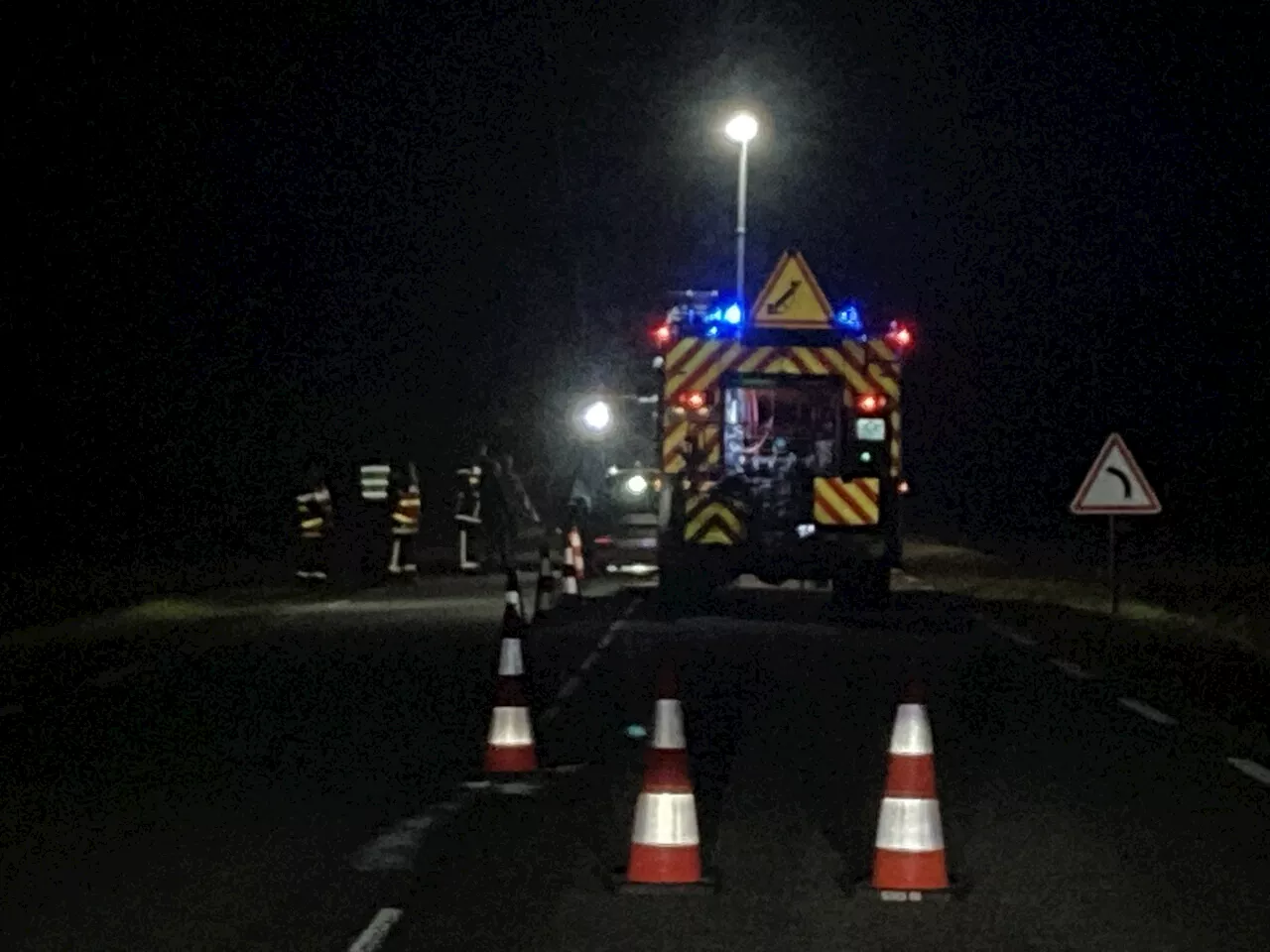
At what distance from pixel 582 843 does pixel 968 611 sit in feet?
61.4

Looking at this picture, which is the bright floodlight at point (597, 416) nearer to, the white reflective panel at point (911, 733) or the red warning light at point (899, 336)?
the red warning light at point (899, 336)

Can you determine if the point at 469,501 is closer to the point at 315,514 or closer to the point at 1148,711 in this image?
the point at 315,514

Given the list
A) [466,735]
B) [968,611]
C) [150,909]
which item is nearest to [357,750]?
[466,735]

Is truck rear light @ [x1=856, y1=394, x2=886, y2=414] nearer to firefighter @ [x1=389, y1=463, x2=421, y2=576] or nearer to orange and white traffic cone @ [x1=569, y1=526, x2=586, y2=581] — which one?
orange and white traffic cone @ [x1=569, y1=526, x2=586, y2=581]

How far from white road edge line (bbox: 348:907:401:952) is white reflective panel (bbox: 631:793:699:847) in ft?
3.71

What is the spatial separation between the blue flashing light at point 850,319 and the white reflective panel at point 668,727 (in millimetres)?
16298

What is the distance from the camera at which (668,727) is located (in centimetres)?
1102

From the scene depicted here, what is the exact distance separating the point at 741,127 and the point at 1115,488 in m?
11.3

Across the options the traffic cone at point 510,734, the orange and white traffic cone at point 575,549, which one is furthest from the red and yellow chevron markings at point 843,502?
the traffic cone at point 510,734

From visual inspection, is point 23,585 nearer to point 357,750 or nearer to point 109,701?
point 109,701

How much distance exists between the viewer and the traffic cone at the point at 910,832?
1059 cm

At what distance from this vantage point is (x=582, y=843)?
39.8ft

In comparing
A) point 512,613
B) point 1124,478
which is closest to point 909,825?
point 512,613

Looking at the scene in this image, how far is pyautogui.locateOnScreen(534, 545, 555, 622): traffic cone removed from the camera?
27.8 m
